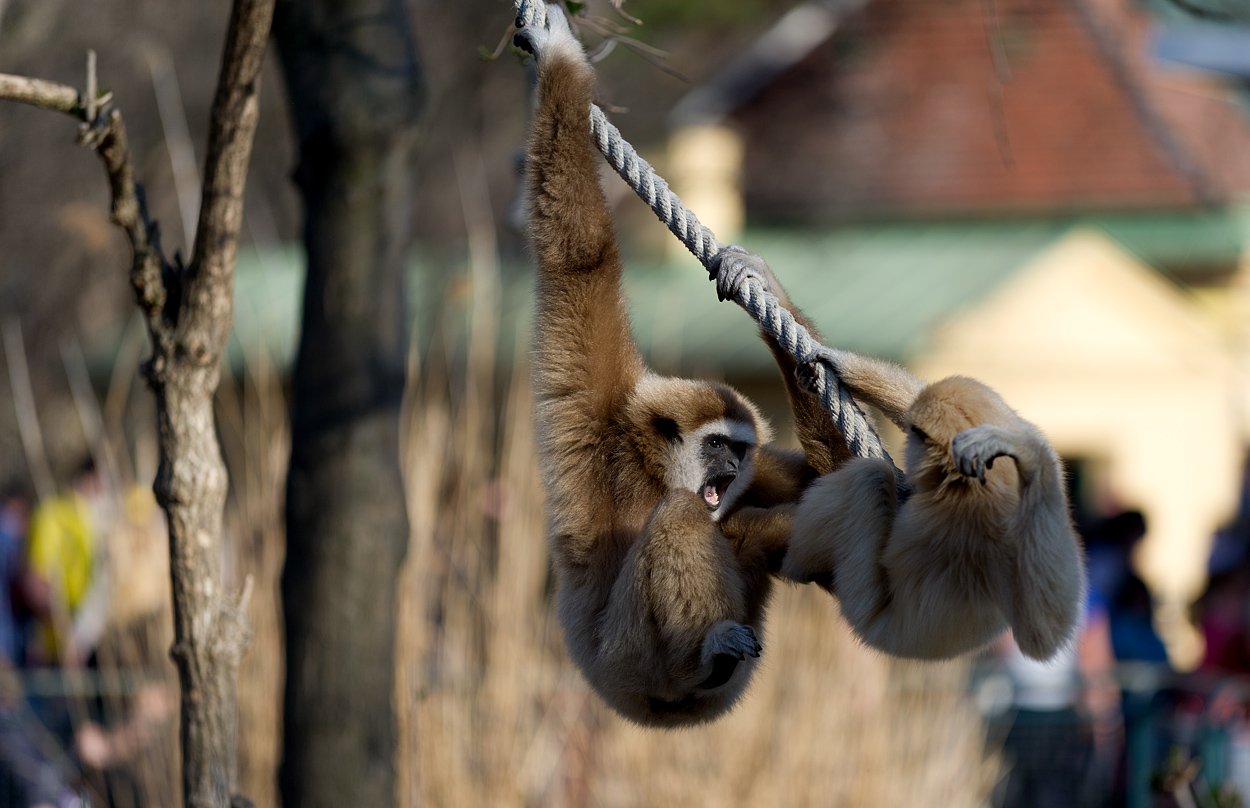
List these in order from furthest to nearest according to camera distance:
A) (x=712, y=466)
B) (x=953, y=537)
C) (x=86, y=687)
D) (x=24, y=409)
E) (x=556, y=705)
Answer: (x=86, y=687)
(x=556, y=705)
(x=24, y=409)
(x=712, y=466)
(x=953, y=537)

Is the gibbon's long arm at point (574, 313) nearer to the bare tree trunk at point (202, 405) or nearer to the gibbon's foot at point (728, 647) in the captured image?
the gibbon's foot at point (728, 647)

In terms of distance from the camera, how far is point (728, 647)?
2350 millimetres

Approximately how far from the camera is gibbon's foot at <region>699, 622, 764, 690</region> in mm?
2334

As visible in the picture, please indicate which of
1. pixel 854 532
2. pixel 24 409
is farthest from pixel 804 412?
pixel 24 409

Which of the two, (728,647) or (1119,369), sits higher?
(728,647)

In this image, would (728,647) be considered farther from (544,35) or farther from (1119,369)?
(1119,369)

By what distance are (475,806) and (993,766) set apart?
92.4 inches

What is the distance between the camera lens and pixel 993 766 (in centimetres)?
522

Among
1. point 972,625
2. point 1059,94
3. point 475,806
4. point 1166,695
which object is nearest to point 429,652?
point 475,806

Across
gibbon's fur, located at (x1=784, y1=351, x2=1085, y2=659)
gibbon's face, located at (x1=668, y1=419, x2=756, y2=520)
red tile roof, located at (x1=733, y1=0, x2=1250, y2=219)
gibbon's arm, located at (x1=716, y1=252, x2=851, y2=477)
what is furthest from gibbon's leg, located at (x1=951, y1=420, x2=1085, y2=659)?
red tile roof, located at (x1=733, y1=0, x2=1250, y2=219)

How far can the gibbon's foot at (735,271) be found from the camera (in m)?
2.55

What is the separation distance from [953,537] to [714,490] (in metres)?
0.83

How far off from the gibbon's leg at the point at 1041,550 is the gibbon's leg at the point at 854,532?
28 centimetres

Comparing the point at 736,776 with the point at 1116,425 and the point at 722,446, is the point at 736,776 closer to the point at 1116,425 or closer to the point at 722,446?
the point at 722,446
